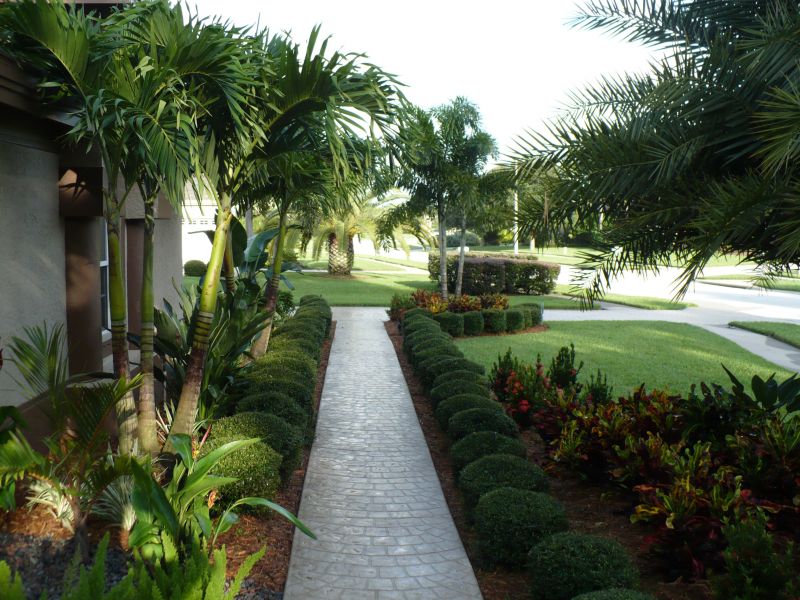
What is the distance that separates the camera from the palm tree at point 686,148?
4.90 meters

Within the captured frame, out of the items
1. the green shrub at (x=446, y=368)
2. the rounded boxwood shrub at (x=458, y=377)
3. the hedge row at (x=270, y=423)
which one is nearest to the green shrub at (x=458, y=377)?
the rounded boxwood shrub at (x=458, y=377)

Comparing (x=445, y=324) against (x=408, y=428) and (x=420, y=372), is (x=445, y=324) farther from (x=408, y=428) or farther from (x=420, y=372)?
(x=408, y=428)

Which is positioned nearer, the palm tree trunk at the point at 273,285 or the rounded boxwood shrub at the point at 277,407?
the rounded boxwood shrub at the point at 277,407

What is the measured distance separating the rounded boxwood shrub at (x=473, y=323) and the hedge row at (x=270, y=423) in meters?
6.44

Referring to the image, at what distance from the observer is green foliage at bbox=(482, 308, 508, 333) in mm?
16453

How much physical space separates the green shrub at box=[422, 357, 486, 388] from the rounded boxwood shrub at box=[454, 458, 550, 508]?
3.31 meters

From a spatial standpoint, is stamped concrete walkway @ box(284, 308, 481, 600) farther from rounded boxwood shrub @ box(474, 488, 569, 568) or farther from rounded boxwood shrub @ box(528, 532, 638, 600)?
rounded boxwood shrub @ box(528, 532, 638, 600)

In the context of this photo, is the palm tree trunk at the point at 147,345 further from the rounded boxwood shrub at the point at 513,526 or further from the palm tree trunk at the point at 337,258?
the palm tree trunk at the point at 337,258

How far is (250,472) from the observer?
513 cm

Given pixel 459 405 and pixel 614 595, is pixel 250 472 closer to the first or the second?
pixel 614 595

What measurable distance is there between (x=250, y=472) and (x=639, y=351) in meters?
10.6

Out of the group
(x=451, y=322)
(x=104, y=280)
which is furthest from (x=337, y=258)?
(x=104, y=280)

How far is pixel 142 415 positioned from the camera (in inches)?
225

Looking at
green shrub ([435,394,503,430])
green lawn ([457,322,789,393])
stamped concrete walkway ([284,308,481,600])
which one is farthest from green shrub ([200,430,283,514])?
green lawn ([457,322,789,393])
